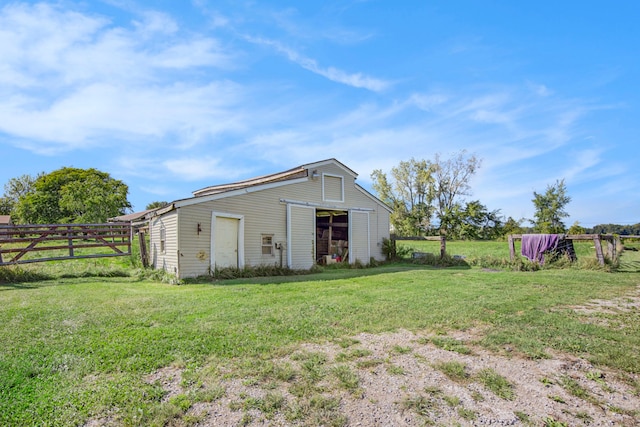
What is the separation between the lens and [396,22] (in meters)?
9.87

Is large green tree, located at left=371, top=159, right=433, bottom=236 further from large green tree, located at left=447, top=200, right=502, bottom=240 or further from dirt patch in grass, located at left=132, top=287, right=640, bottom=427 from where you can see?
dirt patch in grass, located at left=132, top=287, right=640, bottom=427

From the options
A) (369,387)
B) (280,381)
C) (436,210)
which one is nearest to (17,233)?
(280,381)

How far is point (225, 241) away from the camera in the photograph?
1142 centimetres

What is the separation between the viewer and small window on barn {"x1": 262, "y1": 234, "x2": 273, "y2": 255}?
1248 cm

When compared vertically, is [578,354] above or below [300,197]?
below

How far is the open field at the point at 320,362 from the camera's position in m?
2.60

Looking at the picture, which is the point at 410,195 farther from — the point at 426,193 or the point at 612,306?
the point at 612,306

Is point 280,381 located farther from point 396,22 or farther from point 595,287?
point 396,22

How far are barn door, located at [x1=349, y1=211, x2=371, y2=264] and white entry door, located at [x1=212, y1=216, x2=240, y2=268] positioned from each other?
568cm

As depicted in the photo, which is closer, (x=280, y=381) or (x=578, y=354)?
(x=280, y=381)

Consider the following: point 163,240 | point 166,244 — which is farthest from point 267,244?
point 163,240

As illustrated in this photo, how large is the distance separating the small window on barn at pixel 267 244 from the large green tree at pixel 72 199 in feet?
77.7

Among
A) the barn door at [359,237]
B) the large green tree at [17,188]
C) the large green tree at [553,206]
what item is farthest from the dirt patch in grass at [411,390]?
the large green tree at [17,188]

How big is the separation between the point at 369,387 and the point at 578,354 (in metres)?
2.48
